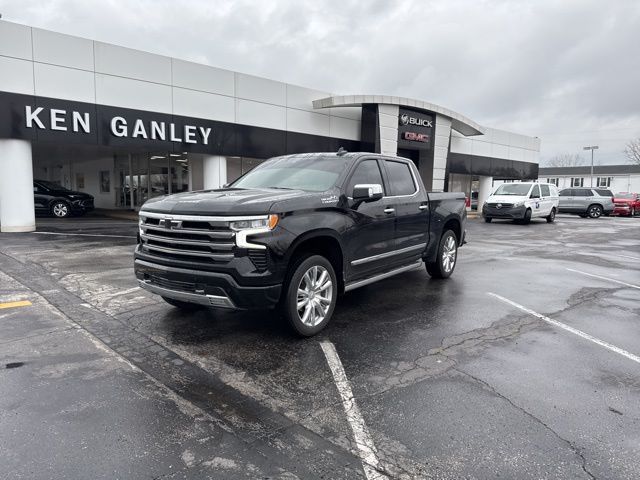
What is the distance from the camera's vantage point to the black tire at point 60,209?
19.9 m

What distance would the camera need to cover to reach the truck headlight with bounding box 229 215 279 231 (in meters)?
4.35

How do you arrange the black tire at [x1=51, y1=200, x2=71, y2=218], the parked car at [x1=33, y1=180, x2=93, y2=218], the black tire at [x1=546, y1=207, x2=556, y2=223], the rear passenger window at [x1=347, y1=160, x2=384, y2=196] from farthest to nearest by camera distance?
the black tire at [x1=546, y1=207, x2=556, y2=223] → the black tire at [x1=51, y1=200, x2=71, y2=218] → the parked car at [x1=33, y1=180, x2=93, y2=218] → the rear passenger window at [x1=347, y1=160, x2=384, y2=196]

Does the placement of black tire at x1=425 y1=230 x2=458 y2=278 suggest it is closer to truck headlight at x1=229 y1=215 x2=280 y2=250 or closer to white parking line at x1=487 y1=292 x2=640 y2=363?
white parking line at x1=487 y1=292 x2=640 y2=363

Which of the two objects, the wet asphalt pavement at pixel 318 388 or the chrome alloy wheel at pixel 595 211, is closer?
the wet asphalt pavement at pixel 318 388

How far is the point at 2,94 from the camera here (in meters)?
13.0

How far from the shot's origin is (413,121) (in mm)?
22625

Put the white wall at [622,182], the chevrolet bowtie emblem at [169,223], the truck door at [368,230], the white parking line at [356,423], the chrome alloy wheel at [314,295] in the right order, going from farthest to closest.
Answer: the white wall at [622,182] < the truck door at [368,230] < the chrome alloy wheel at [314,295] < the chevrolet bowtie emblem at [169,223] < the white parking line at [356,423]

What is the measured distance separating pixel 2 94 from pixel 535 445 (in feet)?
50.8

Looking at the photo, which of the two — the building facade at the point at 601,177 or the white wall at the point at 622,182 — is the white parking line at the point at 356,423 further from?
the white wall at the point at 622,182

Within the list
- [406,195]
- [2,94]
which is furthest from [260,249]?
[2,94]

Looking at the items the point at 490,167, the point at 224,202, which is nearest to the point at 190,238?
the point at 224,202

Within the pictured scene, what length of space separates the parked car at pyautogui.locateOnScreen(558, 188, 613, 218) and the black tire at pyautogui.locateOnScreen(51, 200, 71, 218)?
29.3 meters

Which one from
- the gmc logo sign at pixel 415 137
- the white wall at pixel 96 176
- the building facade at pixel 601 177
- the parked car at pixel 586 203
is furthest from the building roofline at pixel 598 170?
the white wall at pixel 96 176

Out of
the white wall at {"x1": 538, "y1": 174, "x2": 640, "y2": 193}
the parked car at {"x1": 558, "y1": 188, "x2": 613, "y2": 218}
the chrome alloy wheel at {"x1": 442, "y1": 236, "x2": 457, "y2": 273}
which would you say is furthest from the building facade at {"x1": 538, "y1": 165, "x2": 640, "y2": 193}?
the chrome alloy wheel at {"x1": 442, "y1": 236, "x2": 457, "y2": 273}
